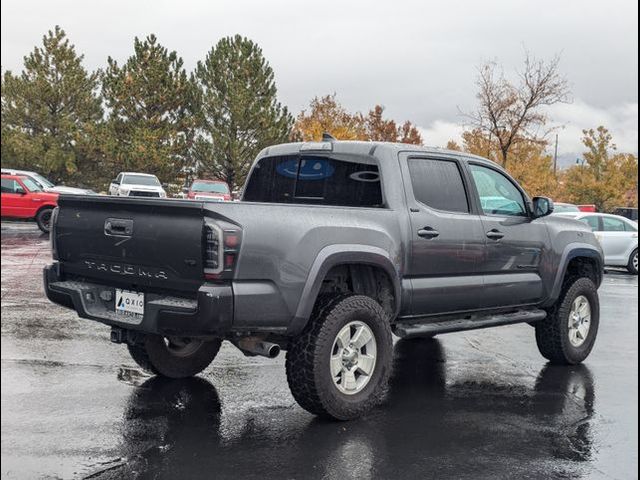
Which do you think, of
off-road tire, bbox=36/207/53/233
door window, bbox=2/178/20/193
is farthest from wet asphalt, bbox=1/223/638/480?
door window, bbox=2/178/20/193

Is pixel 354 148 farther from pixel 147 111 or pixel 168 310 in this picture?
pixel 147 111

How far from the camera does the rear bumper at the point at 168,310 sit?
170 inches

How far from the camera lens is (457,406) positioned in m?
5.47

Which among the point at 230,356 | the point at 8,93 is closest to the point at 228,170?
the point at 8,93

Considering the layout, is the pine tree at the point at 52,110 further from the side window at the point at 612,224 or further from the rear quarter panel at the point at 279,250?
the rear quarter panel at the point at 279,250

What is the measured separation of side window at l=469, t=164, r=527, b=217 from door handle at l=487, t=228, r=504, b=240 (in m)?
0.19

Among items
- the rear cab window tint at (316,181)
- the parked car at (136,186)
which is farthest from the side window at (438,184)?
the parked car at (136,186)

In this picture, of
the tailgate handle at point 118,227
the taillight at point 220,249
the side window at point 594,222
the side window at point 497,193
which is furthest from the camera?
the side window at point 594,222

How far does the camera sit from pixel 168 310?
4.46 meters

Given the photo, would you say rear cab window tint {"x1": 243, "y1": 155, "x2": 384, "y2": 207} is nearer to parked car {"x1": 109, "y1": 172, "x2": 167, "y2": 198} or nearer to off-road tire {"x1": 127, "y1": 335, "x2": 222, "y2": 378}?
off-road tire {"x1": 127, "y1": 335, "x2": 222, "y2": 378}

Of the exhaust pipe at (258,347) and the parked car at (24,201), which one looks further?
the parked car at (24,201)

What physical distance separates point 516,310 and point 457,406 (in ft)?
5.27

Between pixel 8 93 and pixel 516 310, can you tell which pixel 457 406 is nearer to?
pixel 516 310

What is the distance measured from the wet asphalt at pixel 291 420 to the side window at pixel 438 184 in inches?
59.6
